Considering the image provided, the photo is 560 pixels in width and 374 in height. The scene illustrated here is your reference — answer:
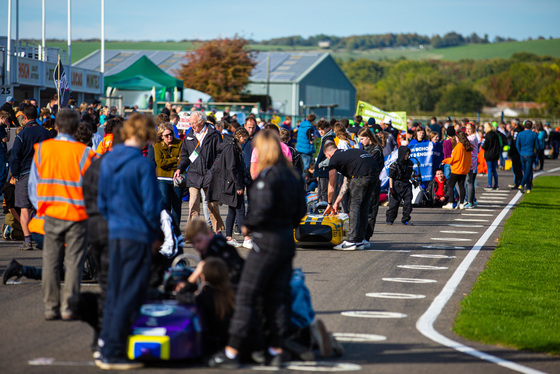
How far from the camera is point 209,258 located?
5.97 meters

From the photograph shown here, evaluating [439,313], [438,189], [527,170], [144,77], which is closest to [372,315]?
[439,313]

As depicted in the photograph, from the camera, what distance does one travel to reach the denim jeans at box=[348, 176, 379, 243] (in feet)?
39.0

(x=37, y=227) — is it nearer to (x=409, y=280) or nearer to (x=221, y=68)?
(x=409, y=280)

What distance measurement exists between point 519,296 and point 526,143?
15.8 meters

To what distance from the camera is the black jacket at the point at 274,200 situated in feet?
18.6

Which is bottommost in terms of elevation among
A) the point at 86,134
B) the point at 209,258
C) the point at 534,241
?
the point at 534,241

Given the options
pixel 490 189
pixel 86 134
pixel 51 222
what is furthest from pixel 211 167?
pixel 490 189

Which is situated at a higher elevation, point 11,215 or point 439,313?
point 11,215

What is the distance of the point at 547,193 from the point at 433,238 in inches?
489

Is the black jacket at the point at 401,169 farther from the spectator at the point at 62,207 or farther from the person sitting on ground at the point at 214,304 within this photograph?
the person sitting on ground at the point at 214,304

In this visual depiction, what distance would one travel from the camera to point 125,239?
560cm

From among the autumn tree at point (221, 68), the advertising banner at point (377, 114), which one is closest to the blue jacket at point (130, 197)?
the advertising banner at point (377, 114)

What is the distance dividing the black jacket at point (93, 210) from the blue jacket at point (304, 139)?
40.4 ft

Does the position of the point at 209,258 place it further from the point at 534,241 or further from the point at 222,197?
the point at 534,241
